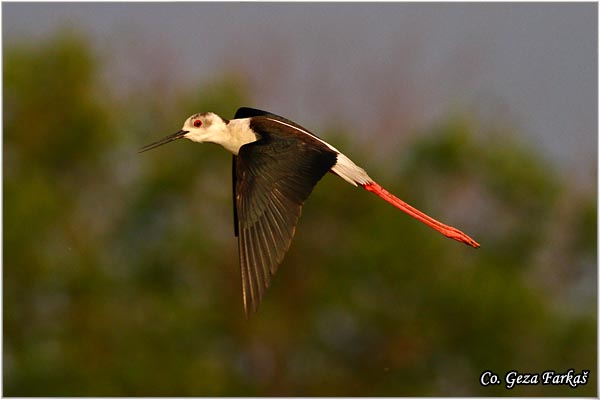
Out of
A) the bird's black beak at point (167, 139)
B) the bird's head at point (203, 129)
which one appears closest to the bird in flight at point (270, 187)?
the bird's head at point (203, 129)

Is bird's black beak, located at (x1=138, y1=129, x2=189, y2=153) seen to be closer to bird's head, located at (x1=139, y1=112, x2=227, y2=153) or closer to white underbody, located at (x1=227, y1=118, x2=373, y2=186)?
bird's head, located at (x1=139, y1=112, x2=227, y2=153)

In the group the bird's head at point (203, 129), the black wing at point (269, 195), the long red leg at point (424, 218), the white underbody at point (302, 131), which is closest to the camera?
the black wing at point (269, 195)

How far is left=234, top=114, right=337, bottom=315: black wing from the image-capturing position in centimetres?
599

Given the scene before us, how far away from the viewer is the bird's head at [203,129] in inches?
281

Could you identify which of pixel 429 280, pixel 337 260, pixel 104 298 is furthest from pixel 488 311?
pixel 104 298

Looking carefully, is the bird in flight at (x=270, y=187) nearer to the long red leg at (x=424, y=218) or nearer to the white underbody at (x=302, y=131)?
the white underbody at (x=302, y=131)

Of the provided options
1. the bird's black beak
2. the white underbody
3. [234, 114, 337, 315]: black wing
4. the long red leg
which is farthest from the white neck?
the long red leg

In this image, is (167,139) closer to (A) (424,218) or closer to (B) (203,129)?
(B) (203,129)

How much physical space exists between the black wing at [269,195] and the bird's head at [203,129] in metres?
0.60

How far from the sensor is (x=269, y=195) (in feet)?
20.4

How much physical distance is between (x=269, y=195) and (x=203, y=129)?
44.9 inches

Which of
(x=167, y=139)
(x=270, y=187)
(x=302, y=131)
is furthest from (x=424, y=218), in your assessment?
(x=270, y=187)

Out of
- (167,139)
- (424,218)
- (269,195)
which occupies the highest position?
(167,139)

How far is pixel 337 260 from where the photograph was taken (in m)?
19.6
